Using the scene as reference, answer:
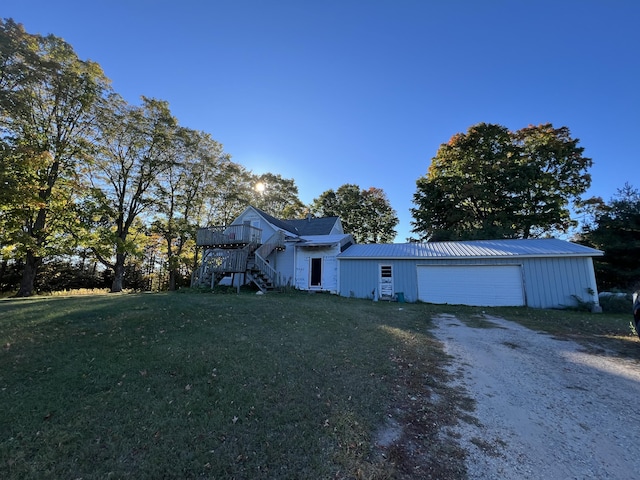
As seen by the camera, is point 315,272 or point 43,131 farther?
point 315,272

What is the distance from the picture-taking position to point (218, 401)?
3.54 meters

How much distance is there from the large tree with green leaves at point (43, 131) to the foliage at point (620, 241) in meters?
28.8

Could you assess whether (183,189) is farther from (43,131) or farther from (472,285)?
(472,285)

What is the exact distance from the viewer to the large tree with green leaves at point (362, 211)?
→ 3531 cm

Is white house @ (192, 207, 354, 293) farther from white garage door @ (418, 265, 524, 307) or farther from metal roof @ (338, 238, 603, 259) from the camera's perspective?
white garage door @ (418, 265, 524, 307)

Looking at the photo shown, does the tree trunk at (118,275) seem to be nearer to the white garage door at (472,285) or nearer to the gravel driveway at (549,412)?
the white garage door at (472,285)

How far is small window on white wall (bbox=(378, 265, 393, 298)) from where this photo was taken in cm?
1526

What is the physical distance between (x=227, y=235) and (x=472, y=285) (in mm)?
13882

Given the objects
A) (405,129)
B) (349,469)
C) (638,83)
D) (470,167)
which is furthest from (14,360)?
A: (470,167)

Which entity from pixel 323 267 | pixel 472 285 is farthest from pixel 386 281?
pixel 472 285

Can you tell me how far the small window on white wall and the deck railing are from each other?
25.5 feet

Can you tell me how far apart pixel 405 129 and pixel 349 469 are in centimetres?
1474

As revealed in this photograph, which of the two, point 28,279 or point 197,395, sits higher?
point 28,279

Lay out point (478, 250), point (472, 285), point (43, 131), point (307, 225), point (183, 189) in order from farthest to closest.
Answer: point (307, 225), point (183, 189), point (43, 131), point (478, 250), point (472, 285)
